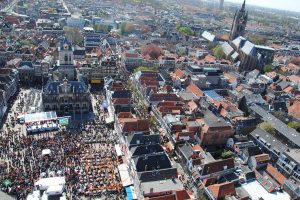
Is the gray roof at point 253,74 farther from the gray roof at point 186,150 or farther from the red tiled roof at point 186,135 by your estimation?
the gray roof at point 186,150

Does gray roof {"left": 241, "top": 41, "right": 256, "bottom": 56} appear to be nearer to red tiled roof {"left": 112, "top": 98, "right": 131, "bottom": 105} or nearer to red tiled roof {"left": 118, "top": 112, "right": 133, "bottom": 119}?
red tiled roof {"left": 112, "top": 98, "right": 131, "bottom": 105}

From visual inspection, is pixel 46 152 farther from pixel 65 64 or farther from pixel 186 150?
pixel 65 64

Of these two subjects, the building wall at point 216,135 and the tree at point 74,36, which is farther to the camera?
the tree at point 74,36

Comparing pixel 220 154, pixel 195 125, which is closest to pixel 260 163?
pixel 220 154

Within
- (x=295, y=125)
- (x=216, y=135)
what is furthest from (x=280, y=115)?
(x=216, y=135)

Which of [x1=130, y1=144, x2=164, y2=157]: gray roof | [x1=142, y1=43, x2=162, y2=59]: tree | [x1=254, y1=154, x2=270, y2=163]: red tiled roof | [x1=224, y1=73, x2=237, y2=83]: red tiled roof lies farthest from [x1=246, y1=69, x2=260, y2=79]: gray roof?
[x1=130, y1=144, x2=164, y2=157]: gray roof

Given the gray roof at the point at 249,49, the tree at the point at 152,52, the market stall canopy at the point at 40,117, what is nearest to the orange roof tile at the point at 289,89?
the gray roof at the point at 249,49
